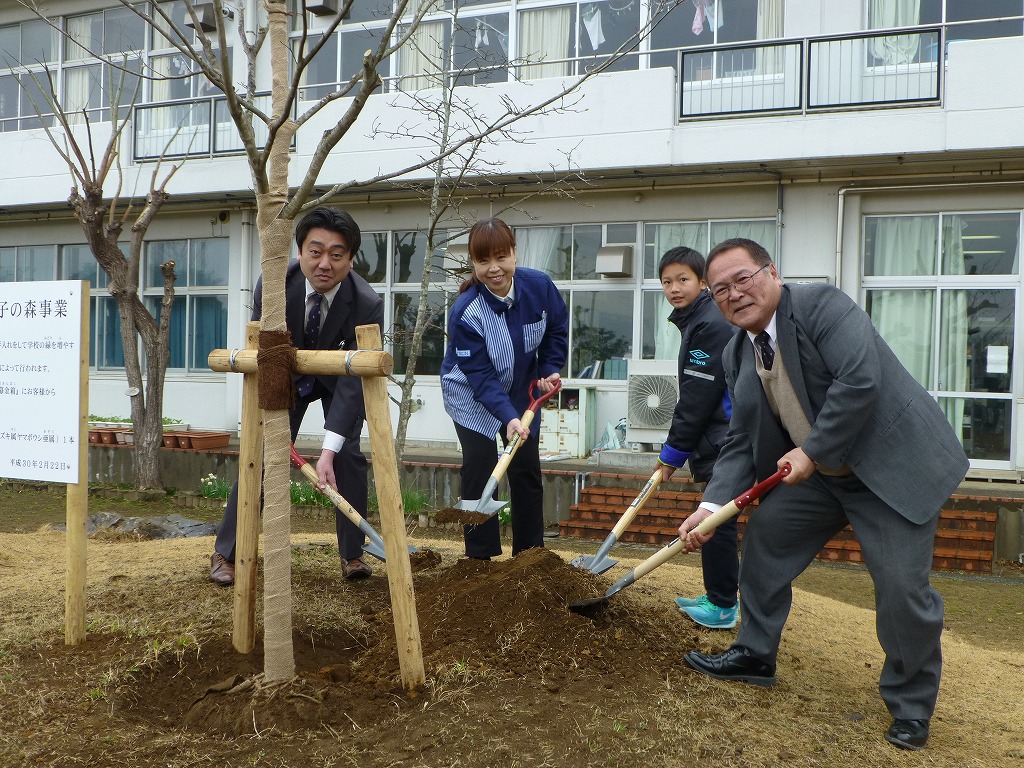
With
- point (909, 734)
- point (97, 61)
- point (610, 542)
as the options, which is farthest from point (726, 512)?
point (97, 61)

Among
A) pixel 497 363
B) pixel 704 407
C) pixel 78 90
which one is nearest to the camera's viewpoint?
pixel 704 407

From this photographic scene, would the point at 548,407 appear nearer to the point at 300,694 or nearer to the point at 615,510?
the point at 615,510

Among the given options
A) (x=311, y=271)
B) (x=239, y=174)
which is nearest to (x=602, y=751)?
(x=311, y=271)

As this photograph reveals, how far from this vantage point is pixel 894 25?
444 inches

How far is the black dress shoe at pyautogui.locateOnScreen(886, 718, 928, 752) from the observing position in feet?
10.2

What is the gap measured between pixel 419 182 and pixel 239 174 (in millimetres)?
3407

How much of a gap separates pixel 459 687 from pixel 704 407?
5.76 feet

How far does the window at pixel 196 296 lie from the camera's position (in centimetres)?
1550

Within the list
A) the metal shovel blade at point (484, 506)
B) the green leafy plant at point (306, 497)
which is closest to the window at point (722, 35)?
the green leafy plant at point (306, 497)

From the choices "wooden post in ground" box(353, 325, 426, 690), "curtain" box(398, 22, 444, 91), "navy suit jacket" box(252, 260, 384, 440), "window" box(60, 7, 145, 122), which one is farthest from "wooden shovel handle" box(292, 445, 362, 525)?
"window" box(60, 7, 145, 122)

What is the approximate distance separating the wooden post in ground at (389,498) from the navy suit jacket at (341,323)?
123 centimetres

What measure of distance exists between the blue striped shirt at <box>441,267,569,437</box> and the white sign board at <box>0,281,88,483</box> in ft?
5.59

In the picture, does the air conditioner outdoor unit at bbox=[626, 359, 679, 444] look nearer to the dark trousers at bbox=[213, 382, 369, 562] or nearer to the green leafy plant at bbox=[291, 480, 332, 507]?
the green leafy plant at bbox=[291, 480, 332, 507]

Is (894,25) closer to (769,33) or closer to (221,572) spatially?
(769,33)
